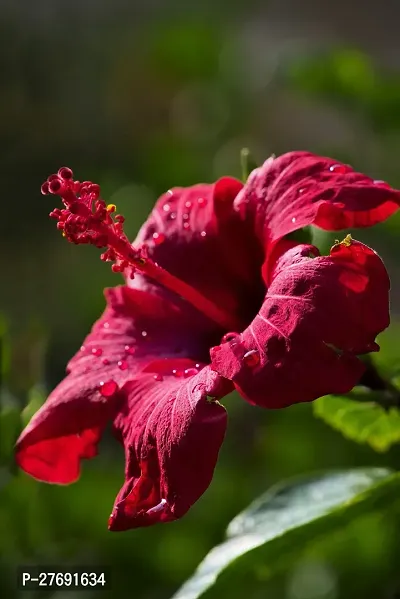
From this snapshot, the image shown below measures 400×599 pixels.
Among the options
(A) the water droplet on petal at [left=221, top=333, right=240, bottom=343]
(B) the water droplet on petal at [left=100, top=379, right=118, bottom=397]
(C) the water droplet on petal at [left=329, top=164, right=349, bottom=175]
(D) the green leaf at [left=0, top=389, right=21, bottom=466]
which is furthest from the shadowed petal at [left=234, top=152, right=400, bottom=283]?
(D) the green leaf at [left=0, top=389, right=21, bottom=466]

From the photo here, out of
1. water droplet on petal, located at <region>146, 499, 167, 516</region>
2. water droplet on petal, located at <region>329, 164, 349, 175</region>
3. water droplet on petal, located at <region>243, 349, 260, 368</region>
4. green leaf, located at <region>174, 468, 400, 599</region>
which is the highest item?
water droplet on petal, located at <region>329, 164, 349, 175</region>

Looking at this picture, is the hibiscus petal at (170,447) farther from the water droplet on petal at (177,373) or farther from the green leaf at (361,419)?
the green leaf at (361,419)

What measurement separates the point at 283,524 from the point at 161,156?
1474mm

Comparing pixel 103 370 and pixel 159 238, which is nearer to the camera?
pixel 103 370

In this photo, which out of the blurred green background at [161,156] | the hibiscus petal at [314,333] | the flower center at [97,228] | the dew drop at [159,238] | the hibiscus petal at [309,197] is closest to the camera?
the hibiscus petal at [314,333]

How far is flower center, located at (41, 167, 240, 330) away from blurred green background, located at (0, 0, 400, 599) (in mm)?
197

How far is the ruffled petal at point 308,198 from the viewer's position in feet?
2.88

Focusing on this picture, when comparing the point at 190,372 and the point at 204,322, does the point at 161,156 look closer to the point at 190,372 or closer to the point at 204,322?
the point at 204,322

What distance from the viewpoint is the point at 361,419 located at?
108 centimetres

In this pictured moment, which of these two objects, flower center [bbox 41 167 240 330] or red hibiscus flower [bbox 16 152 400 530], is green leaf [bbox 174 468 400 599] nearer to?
red hibiscus flower [bbox 16 152 400 530]

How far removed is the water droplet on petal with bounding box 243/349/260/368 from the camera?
0.78 meters

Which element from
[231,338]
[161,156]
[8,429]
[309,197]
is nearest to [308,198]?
[309,197]

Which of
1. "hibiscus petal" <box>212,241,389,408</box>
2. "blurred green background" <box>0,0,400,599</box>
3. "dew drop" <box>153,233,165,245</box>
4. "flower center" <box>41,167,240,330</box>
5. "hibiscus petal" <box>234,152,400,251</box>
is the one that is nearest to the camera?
"hibiscus petal" <box>212,241,389,408</box>

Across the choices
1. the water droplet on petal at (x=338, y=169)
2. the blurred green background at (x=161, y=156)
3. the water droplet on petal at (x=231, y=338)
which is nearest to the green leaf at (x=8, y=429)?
the blurred green background at (x=161, y=156)
